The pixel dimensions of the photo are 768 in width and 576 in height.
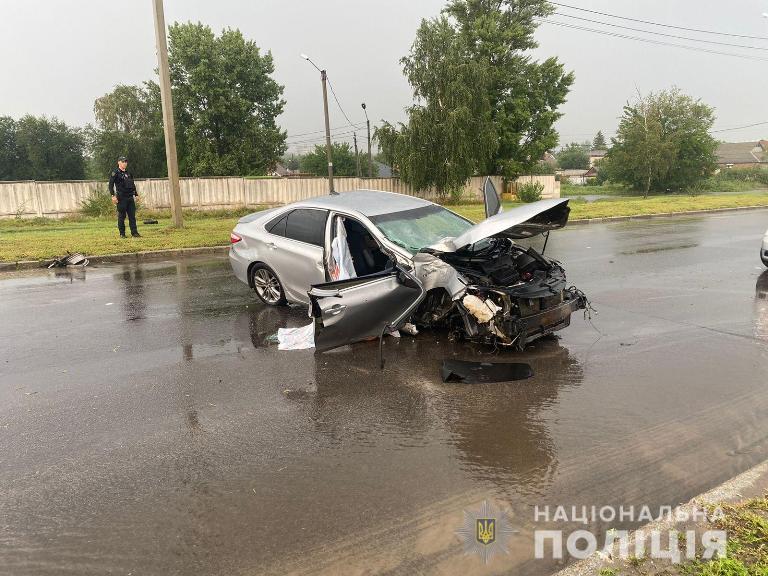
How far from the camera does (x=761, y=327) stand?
678 centimetres

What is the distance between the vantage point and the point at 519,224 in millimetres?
5676

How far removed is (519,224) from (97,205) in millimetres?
24502

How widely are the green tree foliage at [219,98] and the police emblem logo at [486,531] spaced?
4392cm

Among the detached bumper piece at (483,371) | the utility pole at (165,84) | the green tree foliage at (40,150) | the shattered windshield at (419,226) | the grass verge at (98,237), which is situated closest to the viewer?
the detached bumper piece at (483,371)

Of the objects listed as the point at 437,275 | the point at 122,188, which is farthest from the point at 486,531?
the point at 122,188

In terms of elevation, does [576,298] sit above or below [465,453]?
above

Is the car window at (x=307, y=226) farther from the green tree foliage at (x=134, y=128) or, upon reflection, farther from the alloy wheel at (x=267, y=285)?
the green tree foliage at (x=134, y=128)

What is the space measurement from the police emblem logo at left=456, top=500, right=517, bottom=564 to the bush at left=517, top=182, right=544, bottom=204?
3529 centimetres

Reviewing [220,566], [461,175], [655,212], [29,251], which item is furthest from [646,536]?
[461,175]

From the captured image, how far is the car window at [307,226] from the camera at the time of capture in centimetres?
732

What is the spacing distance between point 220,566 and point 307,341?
149 inches

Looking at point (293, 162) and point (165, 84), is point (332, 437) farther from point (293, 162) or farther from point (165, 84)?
point (293, 162)

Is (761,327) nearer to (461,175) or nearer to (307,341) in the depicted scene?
(307,341)

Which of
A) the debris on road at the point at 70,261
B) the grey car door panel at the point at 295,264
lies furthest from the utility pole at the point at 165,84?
the grey car door panel at the point at 295,264
